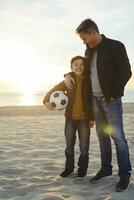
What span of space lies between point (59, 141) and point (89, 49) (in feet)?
18.2

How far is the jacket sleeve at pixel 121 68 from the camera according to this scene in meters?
6.83

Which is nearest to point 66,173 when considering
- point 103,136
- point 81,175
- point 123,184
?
point 81,175

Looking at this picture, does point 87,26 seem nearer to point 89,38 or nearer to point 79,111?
point 89,38

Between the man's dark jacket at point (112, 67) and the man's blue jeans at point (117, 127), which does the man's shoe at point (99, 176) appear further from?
the man's dark jacket at point (112, 67)

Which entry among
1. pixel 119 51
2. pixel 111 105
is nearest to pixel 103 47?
pixel 119 51

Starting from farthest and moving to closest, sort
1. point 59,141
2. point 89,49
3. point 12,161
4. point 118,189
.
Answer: point 59,141 < point 12,161 < point 89,49 < point 118,189

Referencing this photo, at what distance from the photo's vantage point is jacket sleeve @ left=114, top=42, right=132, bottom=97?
22.4 feet

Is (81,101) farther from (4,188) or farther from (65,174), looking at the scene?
(4,188)

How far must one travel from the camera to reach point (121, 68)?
269 inches

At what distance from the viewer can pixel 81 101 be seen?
763 centimetres

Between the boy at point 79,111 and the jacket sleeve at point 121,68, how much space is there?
72cm

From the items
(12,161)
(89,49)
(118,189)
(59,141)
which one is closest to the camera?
(118,189)

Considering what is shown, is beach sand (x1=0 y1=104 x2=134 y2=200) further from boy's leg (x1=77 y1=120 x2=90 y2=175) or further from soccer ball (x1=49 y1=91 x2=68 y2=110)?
soccer ball (x1=49 y1=91 x2=68 y2=110)

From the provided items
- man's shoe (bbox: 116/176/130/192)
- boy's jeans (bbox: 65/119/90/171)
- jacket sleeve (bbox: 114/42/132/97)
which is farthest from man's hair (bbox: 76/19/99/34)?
man's shoe (bbox: 116/176/130/192)
